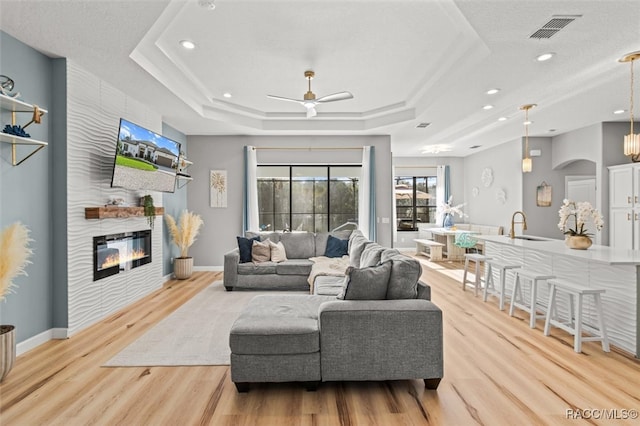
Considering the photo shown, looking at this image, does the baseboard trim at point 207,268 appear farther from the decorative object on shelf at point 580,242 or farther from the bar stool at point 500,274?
the decorative object on shelf at point 580,242

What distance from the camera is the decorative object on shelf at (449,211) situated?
9.46 meters

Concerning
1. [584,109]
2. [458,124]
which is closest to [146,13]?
[458,124]

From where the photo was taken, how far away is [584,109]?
5.42 meters

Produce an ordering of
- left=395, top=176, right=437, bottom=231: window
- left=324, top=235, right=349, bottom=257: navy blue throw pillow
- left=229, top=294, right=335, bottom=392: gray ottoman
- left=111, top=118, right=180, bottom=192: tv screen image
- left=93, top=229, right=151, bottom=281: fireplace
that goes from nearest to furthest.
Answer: left=229, top=294, right=335, bottom=392: gray ottoman < left=93, top=229, right=151, bottom=281: fireplace < left=111, top=118, right=180, bottom=192: tv screen image < left=324, top=235, right=349, bottom=257: navy blue throw pillow < left=395, top=176, right=437, bottom=231: window

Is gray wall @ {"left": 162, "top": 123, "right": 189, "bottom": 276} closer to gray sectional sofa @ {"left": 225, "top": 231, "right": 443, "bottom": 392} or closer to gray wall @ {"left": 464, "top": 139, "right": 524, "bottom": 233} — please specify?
gray sectional sofa @ {"left": 225, "top": 231, "right": 443, "bottom": 392}

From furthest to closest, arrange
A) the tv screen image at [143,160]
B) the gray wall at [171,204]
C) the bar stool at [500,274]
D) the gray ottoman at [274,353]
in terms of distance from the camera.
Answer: the gray wall at [171,204]
the bar stool at [500,274]
the tv screen image at [143,160]
the gray ottoman at [274,353]

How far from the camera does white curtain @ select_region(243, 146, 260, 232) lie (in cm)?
709

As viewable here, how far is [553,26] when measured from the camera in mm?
2918

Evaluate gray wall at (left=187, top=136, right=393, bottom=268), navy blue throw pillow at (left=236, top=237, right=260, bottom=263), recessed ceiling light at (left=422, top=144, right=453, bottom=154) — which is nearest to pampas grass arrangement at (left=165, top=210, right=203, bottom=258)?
gray wall at (left=187, top=136, right=393, bottom=268)

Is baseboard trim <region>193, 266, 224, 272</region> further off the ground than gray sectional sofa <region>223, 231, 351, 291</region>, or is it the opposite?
gray sectional sofa <region>223, 231, 351, 291</region>

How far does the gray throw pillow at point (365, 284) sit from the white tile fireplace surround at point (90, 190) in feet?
9.71

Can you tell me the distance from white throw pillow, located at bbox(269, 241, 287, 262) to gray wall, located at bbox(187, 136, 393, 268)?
1.71m

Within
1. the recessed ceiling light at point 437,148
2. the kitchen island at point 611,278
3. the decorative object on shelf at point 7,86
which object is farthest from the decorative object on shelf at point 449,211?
the decorative object on shelf at point 7,86

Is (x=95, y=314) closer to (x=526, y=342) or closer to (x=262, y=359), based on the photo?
(x=262, y=359)
